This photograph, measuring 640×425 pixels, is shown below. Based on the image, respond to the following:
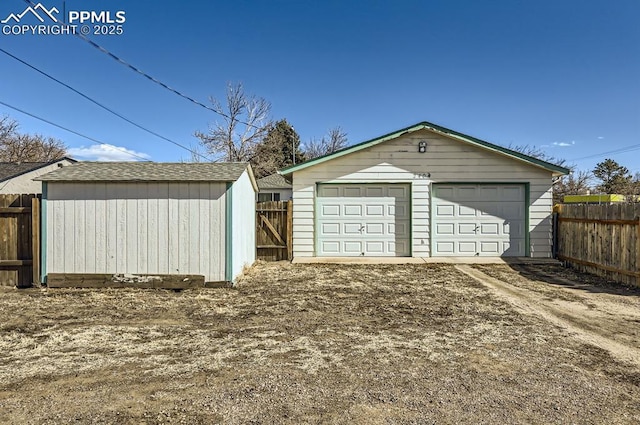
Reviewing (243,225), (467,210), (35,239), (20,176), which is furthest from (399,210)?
(20,176)

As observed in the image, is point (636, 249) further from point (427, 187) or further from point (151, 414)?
point (151, 414)

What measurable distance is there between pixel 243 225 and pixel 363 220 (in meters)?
3.88

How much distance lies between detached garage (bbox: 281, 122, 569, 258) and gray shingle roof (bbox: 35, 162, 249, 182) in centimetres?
336

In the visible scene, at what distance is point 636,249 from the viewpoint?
720cm

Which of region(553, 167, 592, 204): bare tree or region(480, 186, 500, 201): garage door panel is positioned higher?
region(553, 167, 592, 204): bare tree

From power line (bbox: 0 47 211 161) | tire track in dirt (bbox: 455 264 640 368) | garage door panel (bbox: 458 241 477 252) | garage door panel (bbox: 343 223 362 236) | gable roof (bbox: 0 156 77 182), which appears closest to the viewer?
tire track in dirt (bbox: 455 264 640 368)

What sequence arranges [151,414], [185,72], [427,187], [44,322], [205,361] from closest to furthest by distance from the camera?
[151,414]
[205,361]
[44,322]
[427,187]
[185,72]

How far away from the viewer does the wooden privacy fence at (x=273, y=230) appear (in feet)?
36.0

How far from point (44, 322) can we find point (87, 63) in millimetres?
11718

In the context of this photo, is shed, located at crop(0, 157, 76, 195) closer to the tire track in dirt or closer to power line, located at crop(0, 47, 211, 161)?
power line, located at crop(0, 47, 211, 161)

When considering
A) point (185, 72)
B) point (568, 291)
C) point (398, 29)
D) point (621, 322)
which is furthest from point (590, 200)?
point (185, 72)

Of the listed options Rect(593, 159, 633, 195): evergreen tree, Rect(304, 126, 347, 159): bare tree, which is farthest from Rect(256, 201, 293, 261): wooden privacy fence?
Rect(593, 159, 633, 195): evergreen tree

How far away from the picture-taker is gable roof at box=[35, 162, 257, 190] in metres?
6.93

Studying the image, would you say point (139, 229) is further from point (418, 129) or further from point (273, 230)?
point (418, 129)
